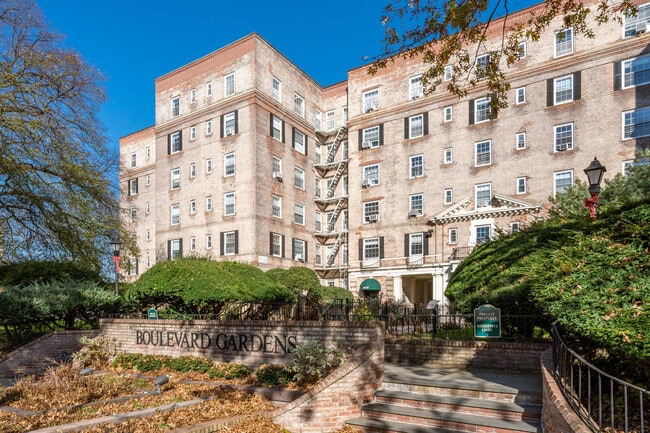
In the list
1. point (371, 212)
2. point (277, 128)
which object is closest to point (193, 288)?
point (371, 212)

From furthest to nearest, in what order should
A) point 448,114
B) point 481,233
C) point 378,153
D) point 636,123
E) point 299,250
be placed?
point 299,250 < point 378,153 < point 448,114 < point 481,233 < point 636,123

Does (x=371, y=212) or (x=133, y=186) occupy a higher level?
(x=133, y=186)

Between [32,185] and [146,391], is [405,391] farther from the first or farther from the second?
[32,185]

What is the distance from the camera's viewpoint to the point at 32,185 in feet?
53.5

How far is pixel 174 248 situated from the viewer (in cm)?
3888

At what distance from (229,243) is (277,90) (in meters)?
13.0

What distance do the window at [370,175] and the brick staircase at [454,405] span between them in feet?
92.6

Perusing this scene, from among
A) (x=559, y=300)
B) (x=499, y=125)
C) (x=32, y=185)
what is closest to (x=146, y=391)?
(x=559, y=300)

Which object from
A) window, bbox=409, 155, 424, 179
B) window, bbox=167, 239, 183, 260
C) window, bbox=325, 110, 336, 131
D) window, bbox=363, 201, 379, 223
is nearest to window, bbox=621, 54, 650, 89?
window, bbox=409, 155, 424, 179

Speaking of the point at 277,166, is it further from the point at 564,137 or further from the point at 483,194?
the point at 564,137

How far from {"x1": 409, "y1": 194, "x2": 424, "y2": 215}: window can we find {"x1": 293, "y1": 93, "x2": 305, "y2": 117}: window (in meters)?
12.5

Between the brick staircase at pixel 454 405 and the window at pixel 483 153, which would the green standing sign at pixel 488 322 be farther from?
the window at pixel 483 153

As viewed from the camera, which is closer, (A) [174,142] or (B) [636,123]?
(B) [636,123]

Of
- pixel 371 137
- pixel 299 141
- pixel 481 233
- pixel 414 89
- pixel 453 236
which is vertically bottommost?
pixel 453 236
